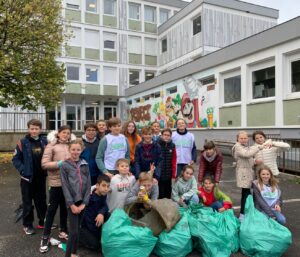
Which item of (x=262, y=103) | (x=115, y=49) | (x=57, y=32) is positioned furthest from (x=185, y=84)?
(x=115, y=49)

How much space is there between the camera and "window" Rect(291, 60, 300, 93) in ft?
38.4

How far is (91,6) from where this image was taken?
27.5 meters

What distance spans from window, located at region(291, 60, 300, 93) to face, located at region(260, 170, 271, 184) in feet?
27.1

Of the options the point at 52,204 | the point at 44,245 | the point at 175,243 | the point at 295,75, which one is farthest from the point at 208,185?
the point at 295,75

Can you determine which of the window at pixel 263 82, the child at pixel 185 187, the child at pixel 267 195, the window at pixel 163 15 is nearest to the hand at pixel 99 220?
the child at pixel 185 187

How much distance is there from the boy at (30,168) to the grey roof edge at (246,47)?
10032 mm

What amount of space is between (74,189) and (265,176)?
8.85 ft

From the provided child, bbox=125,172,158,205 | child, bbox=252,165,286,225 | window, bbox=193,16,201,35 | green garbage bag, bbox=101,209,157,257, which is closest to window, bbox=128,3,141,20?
window, bbox=193,16,201,35

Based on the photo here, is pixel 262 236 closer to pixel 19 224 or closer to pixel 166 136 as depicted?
pixel 166 136

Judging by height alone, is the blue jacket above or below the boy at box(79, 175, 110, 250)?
above

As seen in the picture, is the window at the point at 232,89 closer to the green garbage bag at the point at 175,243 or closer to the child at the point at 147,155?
the child at the point at 147,155

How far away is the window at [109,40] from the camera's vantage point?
1098 inches

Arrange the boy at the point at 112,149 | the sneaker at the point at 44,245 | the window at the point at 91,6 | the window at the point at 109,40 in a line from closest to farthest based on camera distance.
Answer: the sneaker at the point at 44,245
the boy at the point at 112,149
the window at the point at 91,6
the window at the point at 109,40

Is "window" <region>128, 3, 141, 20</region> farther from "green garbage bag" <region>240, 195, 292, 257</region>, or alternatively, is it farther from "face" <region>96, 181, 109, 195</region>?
"green garbage bag" <region>240, 195, 292, 257</region>
